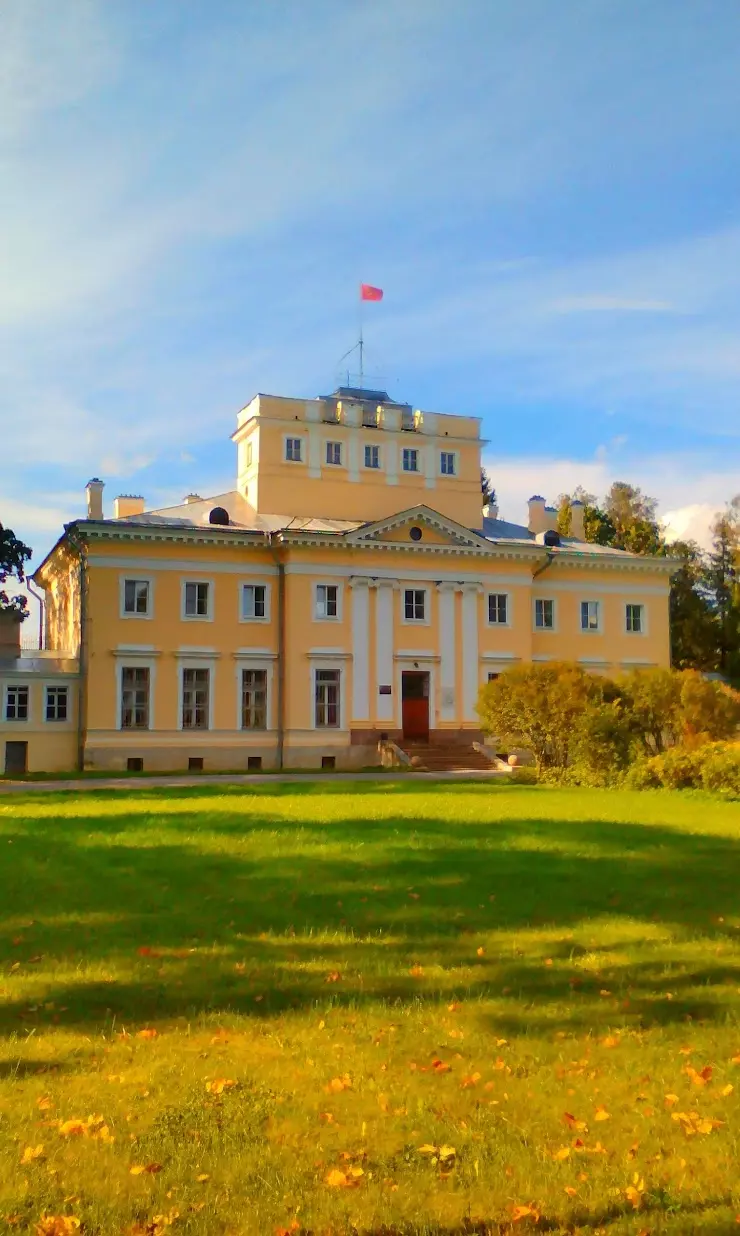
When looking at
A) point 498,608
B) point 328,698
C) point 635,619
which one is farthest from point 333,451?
point 635,619

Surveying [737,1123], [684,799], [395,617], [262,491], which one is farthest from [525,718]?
[737,1123]

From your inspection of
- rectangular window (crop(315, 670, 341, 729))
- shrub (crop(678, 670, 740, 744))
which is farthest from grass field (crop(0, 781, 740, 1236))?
rectangular window (crop(315, 670, 341, 729))

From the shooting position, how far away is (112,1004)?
22.8 ft

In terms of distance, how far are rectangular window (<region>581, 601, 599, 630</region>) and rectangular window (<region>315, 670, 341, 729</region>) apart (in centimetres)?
1090

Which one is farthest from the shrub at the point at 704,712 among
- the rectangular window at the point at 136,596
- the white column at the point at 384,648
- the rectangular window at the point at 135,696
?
the rectangular window at the point at 136,596

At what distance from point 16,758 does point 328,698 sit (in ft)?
34.2

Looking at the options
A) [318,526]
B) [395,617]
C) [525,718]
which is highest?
[318,526]

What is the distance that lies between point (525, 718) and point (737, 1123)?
20.6 meters

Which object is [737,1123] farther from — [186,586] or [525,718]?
[186,586]

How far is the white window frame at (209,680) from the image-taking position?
3647cm

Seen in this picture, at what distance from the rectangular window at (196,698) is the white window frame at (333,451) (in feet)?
30.3

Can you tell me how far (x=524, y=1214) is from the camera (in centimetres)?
432

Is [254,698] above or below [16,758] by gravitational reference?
above

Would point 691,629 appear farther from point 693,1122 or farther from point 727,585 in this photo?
point 693,1122
